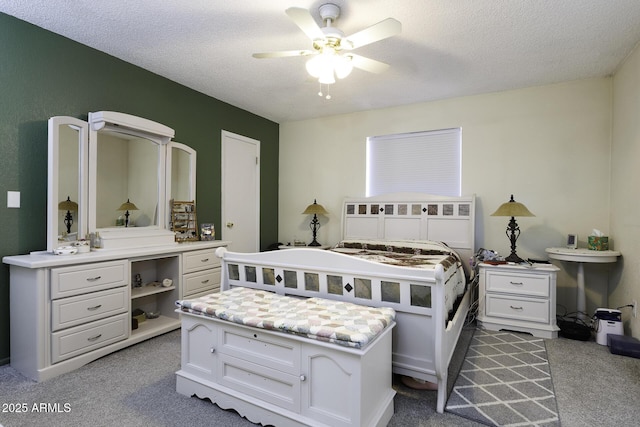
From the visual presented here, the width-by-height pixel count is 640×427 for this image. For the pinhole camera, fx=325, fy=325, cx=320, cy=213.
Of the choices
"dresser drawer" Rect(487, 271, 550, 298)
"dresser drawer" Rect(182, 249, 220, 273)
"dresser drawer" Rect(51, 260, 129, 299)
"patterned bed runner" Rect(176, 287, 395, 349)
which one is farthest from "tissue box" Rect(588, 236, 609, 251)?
"dresser drawer" Rect(51, 260, 129, 299)

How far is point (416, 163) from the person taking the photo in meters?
4.17

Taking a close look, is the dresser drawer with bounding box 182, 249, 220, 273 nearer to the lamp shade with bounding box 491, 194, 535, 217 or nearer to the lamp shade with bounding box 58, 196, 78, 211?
the lamp shade with bounding box 58, 196, 78, 211

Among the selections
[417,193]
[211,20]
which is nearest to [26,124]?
[211,20]

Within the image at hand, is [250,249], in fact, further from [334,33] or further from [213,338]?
[334,33]

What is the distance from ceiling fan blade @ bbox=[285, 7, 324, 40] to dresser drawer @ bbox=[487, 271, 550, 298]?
2.66 m

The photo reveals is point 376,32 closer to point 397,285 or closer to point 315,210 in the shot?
point 397,285

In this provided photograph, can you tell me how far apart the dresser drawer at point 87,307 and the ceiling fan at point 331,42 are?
2.10 meters

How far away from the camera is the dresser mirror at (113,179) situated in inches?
98.0

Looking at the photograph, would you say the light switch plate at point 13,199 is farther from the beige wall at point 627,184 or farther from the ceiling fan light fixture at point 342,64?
the beige wall at point 627,184

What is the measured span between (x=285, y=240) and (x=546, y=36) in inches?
152

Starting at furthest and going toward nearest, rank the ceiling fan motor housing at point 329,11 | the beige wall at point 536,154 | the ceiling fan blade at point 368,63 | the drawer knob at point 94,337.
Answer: the beige wall at point 536,154
the drawer knob at point 94,337
the ceiling fan blade at point 368,63
the ceiling fan motor housing at point 329,11

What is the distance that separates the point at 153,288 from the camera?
3.02 metres

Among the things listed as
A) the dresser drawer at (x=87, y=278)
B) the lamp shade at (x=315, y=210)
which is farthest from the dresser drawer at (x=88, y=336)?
the lamp shade at (x=315, y=210)

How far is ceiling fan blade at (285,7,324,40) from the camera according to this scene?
176 cm
